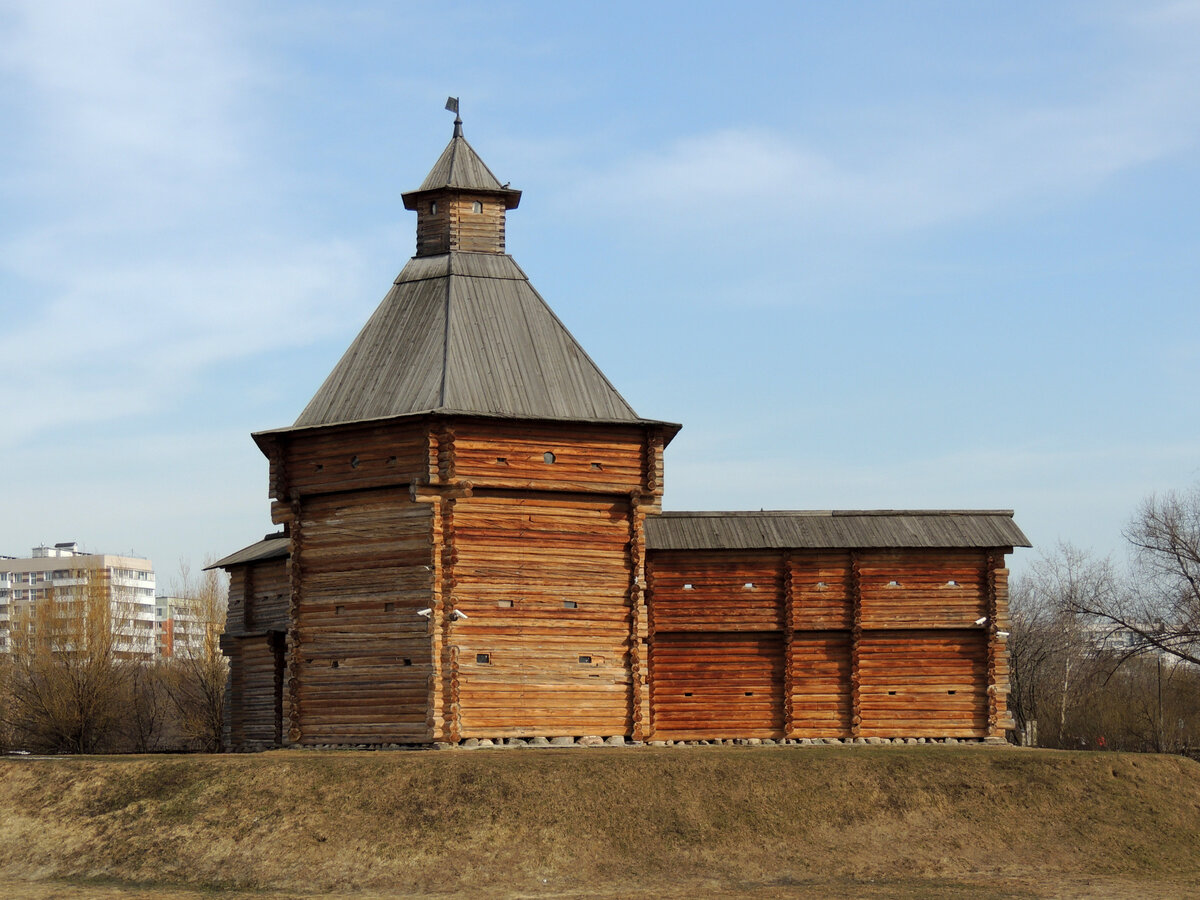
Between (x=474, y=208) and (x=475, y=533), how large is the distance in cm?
911

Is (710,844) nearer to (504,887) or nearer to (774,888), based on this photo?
(774,888)

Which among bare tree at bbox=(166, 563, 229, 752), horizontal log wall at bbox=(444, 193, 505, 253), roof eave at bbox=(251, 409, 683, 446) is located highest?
horizontal log wall at bbox=(444, 193, 505, 253)

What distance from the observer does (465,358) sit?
3000cm

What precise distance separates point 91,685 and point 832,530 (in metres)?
29.3

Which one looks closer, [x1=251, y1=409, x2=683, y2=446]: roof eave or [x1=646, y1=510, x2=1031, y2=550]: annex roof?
[x1=251, y1=409, x2=683, y2=446]: roof eave

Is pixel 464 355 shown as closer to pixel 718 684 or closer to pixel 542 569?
pixel 542 569

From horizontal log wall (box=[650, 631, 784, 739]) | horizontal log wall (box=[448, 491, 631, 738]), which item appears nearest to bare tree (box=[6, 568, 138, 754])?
horizontal log wall (box=[448, 491, 631, 738])

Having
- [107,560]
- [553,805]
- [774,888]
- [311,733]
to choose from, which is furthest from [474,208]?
[107,560]

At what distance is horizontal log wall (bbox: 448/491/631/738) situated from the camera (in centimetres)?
2789

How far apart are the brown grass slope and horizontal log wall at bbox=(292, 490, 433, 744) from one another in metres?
2.03

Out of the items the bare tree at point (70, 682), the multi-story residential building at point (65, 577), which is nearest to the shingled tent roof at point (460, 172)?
the bare tree at point (70, 682)

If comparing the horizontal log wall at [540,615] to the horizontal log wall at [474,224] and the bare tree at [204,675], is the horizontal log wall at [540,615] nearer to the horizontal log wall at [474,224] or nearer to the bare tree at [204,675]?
the horizontal log wall at [474,224]

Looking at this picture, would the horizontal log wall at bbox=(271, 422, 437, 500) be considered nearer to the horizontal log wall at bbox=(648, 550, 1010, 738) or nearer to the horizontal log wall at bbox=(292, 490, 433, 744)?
the horizontal log wall at bbox=(292, 490, 433, 744)

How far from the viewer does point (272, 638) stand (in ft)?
112
